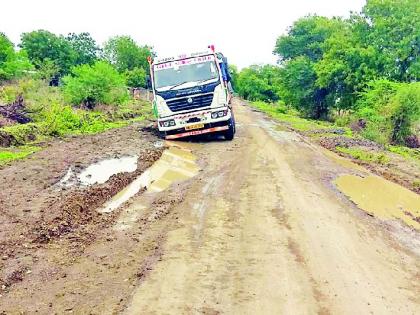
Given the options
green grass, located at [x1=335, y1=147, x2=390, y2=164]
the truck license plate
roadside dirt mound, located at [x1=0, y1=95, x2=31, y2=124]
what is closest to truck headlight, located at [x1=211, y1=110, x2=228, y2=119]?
the truck license plate

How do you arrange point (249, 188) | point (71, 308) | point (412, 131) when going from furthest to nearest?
point (412, 131) → point (249, 188) → point (71, 308)

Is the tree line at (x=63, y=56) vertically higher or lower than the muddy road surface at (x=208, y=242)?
higher

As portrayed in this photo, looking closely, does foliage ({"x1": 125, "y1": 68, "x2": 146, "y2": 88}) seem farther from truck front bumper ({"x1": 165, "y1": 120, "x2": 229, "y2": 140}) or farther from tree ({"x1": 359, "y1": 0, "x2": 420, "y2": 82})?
truck front bumper ({"x1": 165, "y1": 120, "x2": 229, "y2": 140})

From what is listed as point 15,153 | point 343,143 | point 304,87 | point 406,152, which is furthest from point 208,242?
point 304,87

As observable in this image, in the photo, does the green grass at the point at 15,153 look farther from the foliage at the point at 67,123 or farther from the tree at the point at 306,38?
the tree at the point at 306,38

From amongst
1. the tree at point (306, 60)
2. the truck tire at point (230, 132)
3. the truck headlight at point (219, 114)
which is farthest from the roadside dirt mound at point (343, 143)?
the tree at point (306, 60)

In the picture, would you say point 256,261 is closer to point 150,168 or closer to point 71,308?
point 71,308

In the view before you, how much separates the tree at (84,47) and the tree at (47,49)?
2086 mm

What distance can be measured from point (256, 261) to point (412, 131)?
59.5ft

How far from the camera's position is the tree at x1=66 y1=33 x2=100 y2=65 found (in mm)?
59053

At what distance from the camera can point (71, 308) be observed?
15.8 feet

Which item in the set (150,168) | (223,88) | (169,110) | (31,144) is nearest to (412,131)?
(223,88)

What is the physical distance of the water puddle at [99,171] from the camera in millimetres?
10531

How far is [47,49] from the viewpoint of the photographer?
5491 centimetres
